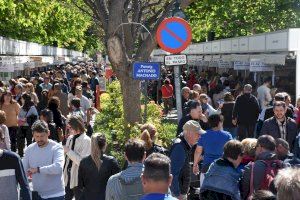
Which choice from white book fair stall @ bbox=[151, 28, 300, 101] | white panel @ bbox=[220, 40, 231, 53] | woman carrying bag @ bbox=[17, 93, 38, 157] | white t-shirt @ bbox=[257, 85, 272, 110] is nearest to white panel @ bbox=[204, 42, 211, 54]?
white panel @ bbox=[220, 40, 231, 53]

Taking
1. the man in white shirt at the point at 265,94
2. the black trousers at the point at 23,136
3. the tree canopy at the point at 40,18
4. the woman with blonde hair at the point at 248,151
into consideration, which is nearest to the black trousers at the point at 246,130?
the man in white shirt at the point at 265,94

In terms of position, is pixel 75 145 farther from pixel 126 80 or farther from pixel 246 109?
pixel 246 109

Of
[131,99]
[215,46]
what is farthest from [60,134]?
[215,46]

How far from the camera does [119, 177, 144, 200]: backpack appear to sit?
19.5ft

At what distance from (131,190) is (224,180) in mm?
1240

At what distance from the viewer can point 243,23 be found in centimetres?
3603

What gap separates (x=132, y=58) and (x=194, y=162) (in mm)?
4823

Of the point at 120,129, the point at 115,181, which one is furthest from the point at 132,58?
the point at 115,181

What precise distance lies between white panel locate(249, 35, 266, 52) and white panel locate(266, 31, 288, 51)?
77 cm

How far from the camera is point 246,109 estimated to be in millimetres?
14227

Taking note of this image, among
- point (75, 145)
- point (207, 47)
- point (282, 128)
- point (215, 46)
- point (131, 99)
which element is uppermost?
point (207, 47)

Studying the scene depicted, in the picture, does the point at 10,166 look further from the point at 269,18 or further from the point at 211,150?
the point at 269,18

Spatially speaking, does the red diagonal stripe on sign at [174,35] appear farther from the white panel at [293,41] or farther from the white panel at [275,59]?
the white panel at [275,59]

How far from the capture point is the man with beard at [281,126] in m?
10.3
